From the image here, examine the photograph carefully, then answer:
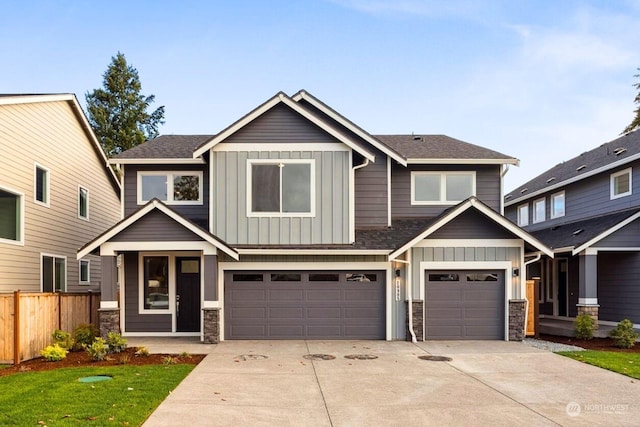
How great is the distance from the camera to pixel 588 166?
20.2m

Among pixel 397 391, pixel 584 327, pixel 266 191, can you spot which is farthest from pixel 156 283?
pixel 584 327

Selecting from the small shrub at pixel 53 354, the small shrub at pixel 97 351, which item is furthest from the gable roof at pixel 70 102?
the small shrub at pixel 97 351

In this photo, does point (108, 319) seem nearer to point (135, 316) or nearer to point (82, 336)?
point (82, 336)

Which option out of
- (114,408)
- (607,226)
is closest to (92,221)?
(114,408)

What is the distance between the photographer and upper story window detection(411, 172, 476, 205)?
1680 centimetres

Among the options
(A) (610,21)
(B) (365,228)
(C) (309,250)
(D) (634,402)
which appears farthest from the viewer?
(A) (610,21)

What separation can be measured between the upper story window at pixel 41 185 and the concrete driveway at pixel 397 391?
785 centimetres

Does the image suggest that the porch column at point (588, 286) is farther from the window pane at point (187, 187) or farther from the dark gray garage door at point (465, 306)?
the window pane at point (187, 187)

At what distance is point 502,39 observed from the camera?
18.6 m

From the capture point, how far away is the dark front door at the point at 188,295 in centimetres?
1588

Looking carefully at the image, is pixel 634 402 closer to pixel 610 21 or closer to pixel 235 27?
pixel 610 21

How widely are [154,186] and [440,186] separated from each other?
29.0ft

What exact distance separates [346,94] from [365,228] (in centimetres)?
871

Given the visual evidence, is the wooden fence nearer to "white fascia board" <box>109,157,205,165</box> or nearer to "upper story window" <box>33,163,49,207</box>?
"upper story window" <box>33,163,49,207</box>
